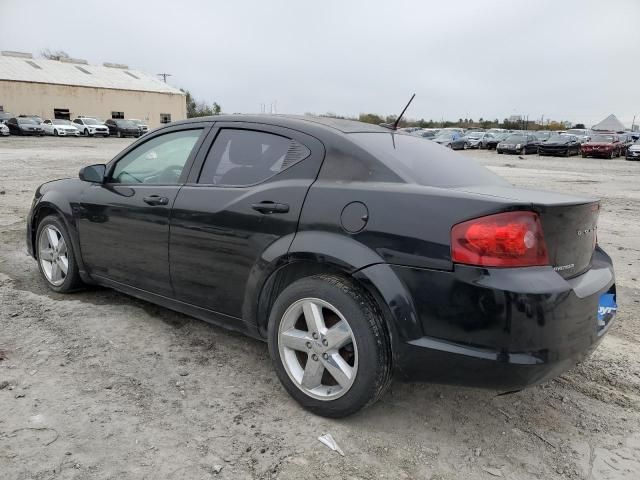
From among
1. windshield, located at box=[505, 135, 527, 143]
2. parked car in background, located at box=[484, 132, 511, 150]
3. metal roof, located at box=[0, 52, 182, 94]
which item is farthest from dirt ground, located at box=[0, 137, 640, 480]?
metal roof, located at box=[0, 52, 182, 94]

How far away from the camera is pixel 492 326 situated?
2248 millimetres

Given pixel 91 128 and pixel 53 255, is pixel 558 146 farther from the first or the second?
pixel 53 255

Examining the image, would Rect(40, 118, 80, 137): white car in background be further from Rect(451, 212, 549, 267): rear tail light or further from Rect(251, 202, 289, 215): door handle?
Rect(451, 212, 549, 267): rear tail light

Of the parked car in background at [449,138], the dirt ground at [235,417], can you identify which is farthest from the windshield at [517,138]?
the dirt ground at [235,417]

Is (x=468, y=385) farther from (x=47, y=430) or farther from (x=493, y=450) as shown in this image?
(x=47, y=430)

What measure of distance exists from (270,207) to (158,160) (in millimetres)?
1326

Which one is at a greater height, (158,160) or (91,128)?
(158,160)

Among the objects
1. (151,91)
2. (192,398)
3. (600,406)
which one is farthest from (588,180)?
(151,91)

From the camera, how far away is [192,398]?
2.88m

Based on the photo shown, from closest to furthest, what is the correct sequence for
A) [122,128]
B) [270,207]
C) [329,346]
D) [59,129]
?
[329,346]
[270,207]
[59,129]
[122,128]

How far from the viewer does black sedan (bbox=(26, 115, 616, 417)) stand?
2277mm

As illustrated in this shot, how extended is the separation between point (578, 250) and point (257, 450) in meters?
1.80

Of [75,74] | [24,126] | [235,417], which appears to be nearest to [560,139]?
[235,417]

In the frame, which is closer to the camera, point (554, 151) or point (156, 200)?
point (156, 200)
